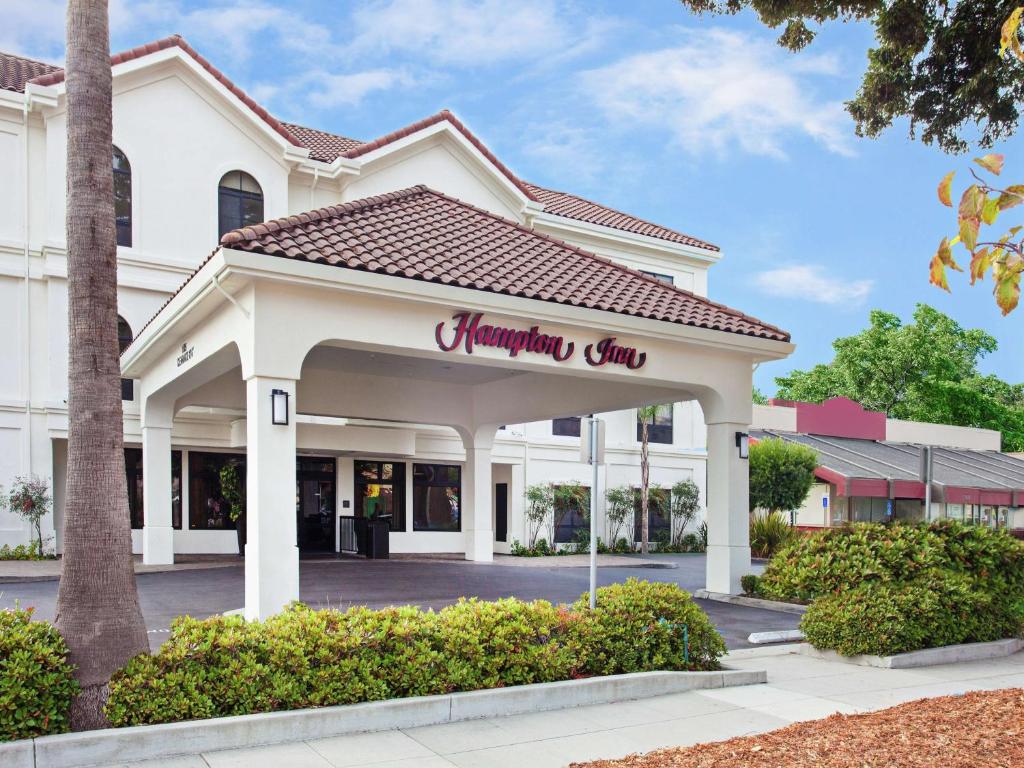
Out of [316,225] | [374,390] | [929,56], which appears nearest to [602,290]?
[316,225]

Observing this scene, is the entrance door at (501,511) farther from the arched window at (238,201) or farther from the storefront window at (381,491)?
the arched window at (238,201)

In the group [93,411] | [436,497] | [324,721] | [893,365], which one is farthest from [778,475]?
[893,365]

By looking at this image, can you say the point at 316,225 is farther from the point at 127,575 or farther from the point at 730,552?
the point at 730,552

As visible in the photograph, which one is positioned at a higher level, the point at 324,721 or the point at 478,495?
the point at 478,495

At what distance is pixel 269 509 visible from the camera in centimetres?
1084

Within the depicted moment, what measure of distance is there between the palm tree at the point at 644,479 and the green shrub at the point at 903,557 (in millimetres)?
16063

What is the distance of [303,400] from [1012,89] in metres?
15.0

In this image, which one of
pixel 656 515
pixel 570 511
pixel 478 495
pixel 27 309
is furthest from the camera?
pixel 656 515

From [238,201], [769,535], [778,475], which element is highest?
[238,201]

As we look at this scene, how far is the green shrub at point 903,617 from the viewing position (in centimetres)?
1096

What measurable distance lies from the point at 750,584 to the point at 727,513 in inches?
51.9

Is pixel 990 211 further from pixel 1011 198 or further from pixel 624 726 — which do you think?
pixel 624 726

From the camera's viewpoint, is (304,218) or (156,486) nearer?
(304,218)

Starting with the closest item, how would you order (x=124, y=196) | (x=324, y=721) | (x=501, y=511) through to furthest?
(x=324, y=721) < (x=124, y=196) < (x=501, y=511)
